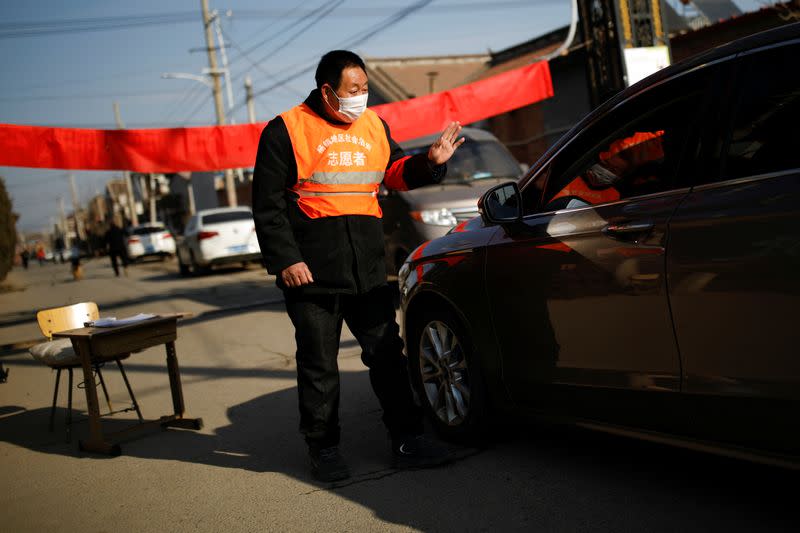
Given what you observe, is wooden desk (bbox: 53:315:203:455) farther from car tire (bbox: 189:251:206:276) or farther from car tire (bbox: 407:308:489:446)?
car tire (bbox: 189:251:206:276)

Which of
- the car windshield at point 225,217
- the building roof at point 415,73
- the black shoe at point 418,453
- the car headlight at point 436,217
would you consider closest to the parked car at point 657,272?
the black shoe at point 418,453

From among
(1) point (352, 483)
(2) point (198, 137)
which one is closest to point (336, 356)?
(1) point (352, 483)

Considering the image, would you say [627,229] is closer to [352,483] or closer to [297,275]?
[297,275]

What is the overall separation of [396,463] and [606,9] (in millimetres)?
7153

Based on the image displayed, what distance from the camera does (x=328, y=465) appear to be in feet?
13.5

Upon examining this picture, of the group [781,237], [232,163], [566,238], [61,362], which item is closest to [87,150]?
[232,163]

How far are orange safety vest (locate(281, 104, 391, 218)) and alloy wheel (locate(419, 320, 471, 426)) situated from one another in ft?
2.62

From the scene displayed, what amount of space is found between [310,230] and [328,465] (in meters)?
1.22

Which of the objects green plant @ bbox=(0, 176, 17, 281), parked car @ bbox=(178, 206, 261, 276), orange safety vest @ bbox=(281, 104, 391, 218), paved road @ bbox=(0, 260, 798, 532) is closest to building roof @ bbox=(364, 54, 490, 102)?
parked car @ bbox=(178, 206, 261, 276)

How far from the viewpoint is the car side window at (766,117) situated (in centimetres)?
273

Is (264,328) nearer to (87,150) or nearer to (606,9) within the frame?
(87,150)

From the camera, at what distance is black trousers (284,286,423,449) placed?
412cm

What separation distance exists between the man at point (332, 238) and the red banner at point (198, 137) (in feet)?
24.7

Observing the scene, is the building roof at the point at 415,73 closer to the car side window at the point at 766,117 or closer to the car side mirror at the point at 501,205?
the car side mirror at the point at 501,205
